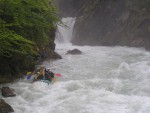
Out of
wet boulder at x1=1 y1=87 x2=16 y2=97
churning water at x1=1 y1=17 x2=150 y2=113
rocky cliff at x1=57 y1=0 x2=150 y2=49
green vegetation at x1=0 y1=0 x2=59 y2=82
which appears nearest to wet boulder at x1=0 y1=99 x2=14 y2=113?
churning water at x1=1 y1=17 x2=150 y2=113

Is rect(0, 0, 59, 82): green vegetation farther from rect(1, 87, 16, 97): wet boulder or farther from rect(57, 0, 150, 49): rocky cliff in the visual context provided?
rect(57, 0, 150, 49): rocky cliff

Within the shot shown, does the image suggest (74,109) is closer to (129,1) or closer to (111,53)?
(111,53)

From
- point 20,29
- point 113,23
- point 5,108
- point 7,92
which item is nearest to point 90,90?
point 7,92

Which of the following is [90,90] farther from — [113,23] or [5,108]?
[113,23]

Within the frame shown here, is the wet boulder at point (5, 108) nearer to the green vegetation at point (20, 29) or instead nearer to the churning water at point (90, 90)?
the churning water at point (90, 90)

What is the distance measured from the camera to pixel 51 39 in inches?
717

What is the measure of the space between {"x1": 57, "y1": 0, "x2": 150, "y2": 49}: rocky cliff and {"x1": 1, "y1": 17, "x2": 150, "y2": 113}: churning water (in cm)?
658

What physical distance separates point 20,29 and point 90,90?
3.53 metres

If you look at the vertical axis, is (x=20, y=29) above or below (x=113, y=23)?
below

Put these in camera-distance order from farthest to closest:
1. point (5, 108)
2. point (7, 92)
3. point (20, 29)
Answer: point (20, 29), point (7, 92), point (5, 108)

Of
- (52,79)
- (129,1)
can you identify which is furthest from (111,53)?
(52,79)

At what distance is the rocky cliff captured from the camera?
73.8 ft

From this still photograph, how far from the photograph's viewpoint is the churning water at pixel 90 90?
9.56 meters

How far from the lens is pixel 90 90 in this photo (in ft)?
36.4
